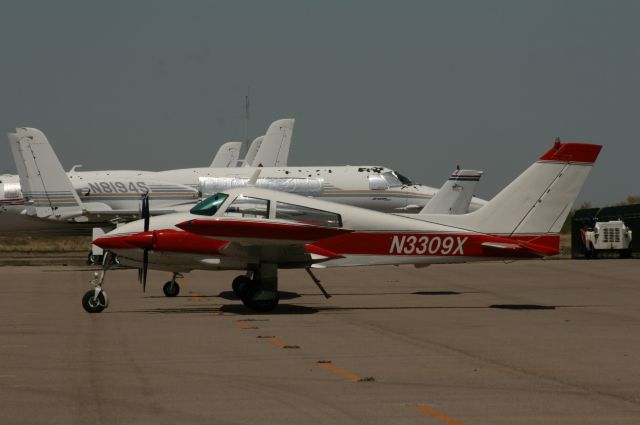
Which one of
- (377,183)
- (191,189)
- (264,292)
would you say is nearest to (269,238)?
(264,292)

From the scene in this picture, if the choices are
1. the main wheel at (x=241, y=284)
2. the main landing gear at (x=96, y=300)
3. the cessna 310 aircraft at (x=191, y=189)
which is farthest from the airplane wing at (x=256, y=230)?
the cessna 310 aircraft at (x=191, y=189)

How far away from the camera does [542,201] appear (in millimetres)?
20156

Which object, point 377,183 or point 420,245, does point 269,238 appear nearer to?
point 420,245

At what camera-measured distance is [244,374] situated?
11.1m

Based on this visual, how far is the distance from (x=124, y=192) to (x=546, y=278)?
19833mm

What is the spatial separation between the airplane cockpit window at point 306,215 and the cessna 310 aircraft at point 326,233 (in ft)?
0.06

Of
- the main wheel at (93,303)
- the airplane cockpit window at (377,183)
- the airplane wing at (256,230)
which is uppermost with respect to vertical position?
the airplane wing at (256,230)

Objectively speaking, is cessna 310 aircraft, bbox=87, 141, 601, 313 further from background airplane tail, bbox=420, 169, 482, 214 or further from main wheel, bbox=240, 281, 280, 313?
background airplane tail, bbox=420, 169, 482, 214

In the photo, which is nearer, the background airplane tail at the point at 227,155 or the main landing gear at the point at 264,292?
the main landing gear at the point at 264,292

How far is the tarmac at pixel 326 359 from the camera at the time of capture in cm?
880

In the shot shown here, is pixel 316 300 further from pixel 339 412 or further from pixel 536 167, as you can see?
pixel 339 412

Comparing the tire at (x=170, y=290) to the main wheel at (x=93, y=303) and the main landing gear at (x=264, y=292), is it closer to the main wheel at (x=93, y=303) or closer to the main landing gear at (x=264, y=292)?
the main wheel at (x=93, y=303)

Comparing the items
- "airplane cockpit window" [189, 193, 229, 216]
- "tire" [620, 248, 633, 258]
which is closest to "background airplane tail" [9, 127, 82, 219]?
"airplane cockpit window" [189, 193, 229, 216]

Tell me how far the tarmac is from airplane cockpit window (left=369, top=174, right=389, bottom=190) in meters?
18.6
